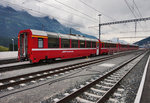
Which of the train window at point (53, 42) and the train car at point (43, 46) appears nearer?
the train car at point (43, 46)

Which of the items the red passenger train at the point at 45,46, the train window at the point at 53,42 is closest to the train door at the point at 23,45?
the red passenger train at the point at 45,46

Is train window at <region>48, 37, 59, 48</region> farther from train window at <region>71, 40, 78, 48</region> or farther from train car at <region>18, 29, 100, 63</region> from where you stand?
train window at <region>71, 40, 78, 48</region>

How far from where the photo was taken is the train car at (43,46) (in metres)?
9.34

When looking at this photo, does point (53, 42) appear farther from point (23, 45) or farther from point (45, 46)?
point (23, 45)

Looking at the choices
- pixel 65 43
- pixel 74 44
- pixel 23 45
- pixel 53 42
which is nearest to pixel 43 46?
pixel 53 42

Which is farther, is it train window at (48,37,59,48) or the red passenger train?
train window at (48,37,59,48)

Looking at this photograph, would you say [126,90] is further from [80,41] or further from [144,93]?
[80,41]

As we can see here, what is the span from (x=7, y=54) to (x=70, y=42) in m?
14.3

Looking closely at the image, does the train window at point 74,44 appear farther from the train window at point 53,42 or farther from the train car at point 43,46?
the train window at point 53,42

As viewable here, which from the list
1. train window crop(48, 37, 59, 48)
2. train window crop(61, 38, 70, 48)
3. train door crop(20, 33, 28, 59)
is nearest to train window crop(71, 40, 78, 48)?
train window crop(61, 38, 70, 48)

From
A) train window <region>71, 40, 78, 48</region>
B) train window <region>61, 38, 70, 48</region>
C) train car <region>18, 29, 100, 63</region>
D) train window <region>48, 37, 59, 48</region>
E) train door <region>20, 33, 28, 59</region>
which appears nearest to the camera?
train car <region>18, 29, 100, 63</region>

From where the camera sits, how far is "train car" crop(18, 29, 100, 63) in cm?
934

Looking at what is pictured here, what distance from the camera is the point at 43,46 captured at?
10039 mm

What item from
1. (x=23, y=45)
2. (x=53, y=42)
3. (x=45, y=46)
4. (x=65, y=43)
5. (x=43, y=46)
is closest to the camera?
(x=43, y=46)
